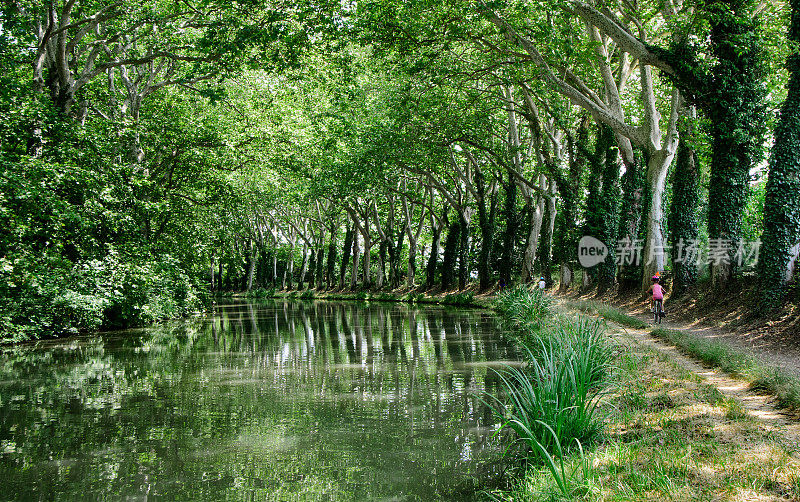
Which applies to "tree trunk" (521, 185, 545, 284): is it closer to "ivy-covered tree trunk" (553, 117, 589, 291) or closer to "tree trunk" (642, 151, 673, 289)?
"ivy-covered tree trunk" (553, 117, 589, 291)

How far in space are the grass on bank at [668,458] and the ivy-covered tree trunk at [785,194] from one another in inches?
271

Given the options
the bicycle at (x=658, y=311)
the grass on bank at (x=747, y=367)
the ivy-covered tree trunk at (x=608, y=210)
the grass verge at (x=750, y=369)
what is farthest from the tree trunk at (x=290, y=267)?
the grass verge at (x=750, y=369)

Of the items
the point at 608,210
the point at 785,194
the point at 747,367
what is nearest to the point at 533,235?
the point at 608,210

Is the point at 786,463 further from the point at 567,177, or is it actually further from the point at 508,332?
the point at 567,177

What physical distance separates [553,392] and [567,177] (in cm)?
2221

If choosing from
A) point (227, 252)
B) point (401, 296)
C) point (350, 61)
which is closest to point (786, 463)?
point (350, 61)

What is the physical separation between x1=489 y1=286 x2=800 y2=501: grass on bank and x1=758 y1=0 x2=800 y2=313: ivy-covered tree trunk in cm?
689

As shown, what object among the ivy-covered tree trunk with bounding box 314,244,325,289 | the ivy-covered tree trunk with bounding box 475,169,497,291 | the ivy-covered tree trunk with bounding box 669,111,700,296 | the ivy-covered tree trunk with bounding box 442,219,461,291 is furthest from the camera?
the ivy-covered tree trunk with bounding box 314,244,325,289

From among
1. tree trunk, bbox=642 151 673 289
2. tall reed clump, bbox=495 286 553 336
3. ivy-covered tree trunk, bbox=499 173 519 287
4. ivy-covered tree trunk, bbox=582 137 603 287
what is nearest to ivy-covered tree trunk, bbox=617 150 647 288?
ivy-covered tree trunk, bbox=582 137 603 287

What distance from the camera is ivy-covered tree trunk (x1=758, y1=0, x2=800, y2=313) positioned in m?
12.2

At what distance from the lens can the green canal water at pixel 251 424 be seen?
5.41 meters

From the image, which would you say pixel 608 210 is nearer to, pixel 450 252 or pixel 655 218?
pixel 655 218

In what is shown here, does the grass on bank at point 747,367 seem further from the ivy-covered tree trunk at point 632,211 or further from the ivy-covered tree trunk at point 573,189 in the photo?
the ivy-covered tree trunk at point 573,189

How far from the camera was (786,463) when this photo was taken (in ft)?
14.4
